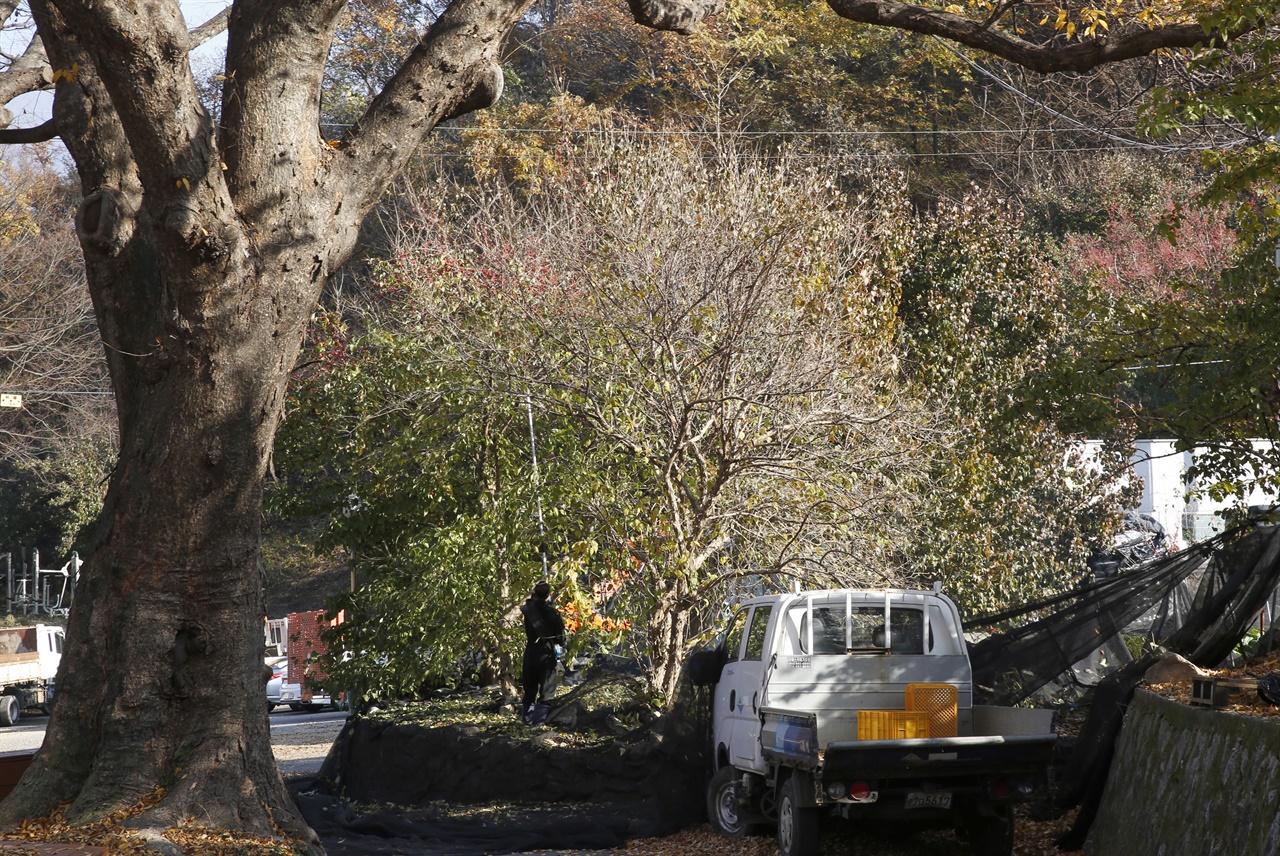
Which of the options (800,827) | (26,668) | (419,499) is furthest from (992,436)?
(26,668)

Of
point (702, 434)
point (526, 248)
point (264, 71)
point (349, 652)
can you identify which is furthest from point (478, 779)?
point (526, 248)

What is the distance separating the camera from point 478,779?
12.5m

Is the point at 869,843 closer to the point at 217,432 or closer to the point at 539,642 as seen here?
the point at 539,642

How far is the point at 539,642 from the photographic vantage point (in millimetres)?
13172

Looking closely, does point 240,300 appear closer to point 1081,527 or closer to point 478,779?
point 478,779

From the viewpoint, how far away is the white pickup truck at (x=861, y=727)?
8.07 meters

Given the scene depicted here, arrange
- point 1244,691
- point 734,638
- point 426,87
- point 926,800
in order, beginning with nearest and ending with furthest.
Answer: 1. point 1244,691
2. point 426,87
3. point 926,800
4. point 734,638

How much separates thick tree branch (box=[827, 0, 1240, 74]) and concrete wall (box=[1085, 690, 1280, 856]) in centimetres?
423

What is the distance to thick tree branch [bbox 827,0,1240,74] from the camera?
820cm

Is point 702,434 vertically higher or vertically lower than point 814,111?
lower

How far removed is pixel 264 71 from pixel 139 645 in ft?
11.1

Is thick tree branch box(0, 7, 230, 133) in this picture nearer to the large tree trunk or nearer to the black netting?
the large tree trunk

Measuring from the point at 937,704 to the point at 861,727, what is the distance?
651 millimetres

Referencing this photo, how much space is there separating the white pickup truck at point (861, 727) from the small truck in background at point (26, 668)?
1005 inches
